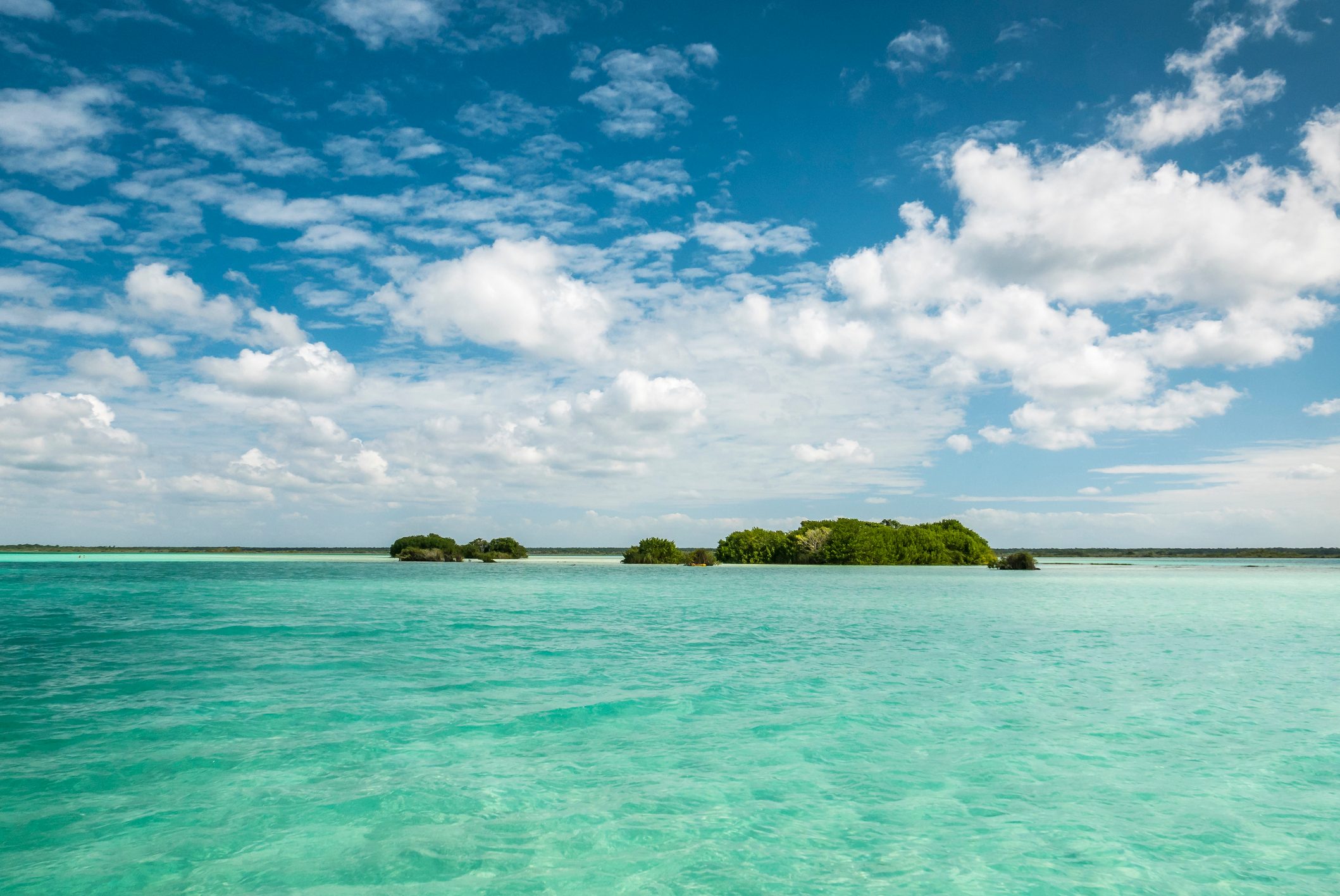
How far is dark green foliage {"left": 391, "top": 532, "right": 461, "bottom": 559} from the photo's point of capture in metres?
101

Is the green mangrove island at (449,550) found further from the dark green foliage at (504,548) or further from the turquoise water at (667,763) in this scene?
the turquoise water at (667,763)

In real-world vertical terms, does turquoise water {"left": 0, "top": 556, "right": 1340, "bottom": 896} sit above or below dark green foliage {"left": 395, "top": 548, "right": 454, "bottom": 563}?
below

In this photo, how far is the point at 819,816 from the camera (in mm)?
7613

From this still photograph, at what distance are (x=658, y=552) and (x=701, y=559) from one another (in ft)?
22.3

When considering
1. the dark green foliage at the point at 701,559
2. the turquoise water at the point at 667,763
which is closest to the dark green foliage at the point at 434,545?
the dark green foliage at the point at 701,559

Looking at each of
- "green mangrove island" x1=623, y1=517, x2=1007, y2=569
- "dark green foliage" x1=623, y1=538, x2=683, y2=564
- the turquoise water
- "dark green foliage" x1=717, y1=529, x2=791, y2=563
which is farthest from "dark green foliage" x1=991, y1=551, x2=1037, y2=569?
the turquoise water

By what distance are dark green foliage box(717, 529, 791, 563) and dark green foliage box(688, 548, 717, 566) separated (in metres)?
4.64

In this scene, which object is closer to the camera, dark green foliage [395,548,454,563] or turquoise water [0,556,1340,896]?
turquoise water [0,556,1340,896]

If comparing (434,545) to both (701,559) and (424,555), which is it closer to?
(424,555)

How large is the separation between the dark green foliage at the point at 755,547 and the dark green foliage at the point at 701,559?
15.2 ft

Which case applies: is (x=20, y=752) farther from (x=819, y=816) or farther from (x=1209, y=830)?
(x=1209, y=830)

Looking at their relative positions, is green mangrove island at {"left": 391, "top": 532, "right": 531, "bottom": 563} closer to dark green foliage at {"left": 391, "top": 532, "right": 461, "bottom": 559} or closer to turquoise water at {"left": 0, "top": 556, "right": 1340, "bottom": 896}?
dark green foliage at {"left": 391, "top": 532, "right": 461, "bottom": 559}

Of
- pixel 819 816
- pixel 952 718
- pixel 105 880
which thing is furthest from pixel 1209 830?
pixel 105 880

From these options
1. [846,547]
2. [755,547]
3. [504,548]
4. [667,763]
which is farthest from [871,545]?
[667,763]
